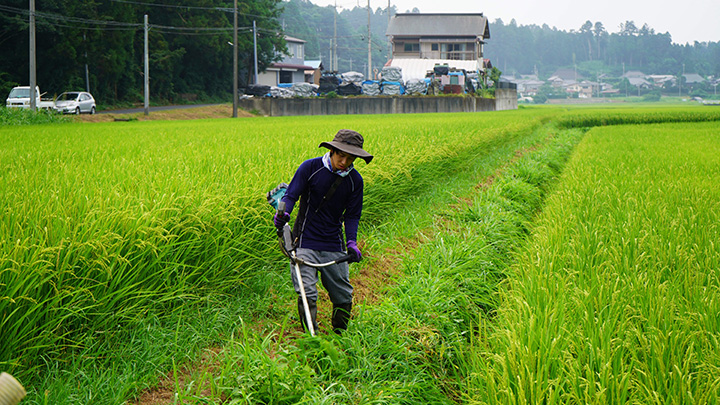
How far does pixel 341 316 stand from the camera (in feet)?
12.9

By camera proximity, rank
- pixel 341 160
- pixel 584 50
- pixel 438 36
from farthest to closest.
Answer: pixel 584 50, pixel 438 36, pixel 341 160

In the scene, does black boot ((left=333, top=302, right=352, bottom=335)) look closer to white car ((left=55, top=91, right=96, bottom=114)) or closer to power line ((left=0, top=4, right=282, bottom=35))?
white car ((left=55, top=91, right=96, bottom=114))

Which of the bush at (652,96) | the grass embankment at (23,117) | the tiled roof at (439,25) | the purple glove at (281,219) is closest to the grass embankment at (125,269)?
the purple glove at (281,219)

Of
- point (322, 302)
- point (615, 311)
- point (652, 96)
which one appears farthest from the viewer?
point (652, 96)

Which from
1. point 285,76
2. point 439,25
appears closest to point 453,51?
point 439,25

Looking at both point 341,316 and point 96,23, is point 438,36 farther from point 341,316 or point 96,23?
point 341,316

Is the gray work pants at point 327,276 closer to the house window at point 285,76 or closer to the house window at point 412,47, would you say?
the house window at point 412,47

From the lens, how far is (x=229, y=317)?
159 inches

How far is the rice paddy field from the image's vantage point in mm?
2699

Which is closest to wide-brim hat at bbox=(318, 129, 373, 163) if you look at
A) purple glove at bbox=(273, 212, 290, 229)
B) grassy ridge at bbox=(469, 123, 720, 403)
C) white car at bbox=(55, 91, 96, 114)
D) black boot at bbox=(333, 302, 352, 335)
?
purple glove at bbox=(273, 212, 290, 229)

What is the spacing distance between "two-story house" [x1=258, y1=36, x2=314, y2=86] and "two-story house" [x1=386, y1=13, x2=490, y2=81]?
33.8ft

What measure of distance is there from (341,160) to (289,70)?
199 feet

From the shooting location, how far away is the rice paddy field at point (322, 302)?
2699mm

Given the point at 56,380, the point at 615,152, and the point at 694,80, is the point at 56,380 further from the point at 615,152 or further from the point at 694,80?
the point at 694,80
